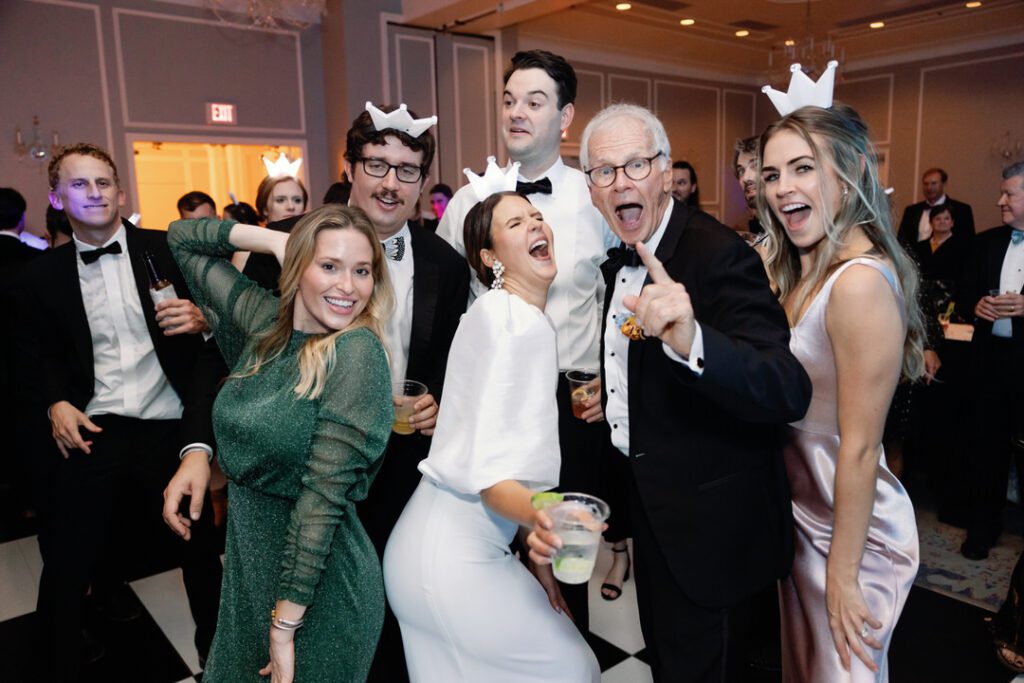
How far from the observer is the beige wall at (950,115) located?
10.4 m

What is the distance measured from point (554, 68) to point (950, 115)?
Result: 35.8ft

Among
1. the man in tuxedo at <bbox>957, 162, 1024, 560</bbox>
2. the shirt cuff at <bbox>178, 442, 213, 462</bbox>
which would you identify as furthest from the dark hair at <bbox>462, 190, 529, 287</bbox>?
the man in tuxedo at <bbox>957, 162, 1024, 560</bbox>

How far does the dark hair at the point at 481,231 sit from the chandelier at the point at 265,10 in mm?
4920

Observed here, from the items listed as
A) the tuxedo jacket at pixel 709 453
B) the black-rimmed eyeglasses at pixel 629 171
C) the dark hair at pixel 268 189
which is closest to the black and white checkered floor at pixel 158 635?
the tuxedo jacket at pixel 709 453

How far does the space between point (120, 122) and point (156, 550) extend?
5.15 m

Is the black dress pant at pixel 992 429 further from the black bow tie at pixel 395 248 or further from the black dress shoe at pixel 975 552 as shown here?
the black bow tie at pixel 395 248

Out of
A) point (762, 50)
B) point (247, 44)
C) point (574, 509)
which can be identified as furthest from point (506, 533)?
point (762, 50)

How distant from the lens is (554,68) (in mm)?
2492

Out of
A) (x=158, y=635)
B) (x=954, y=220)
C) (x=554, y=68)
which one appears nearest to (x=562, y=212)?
(x=554, y=68)

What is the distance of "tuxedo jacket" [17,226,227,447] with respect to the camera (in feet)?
7.91

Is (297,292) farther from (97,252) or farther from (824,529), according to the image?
(824,529)

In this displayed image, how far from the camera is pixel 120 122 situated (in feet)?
23.1

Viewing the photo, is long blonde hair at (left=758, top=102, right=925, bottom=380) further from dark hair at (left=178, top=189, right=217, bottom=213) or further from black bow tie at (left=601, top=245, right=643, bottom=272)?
dark hair at (left=178, top=189, right=217, bottom=213)

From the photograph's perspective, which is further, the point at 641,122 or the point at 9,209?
the point at 9,209
